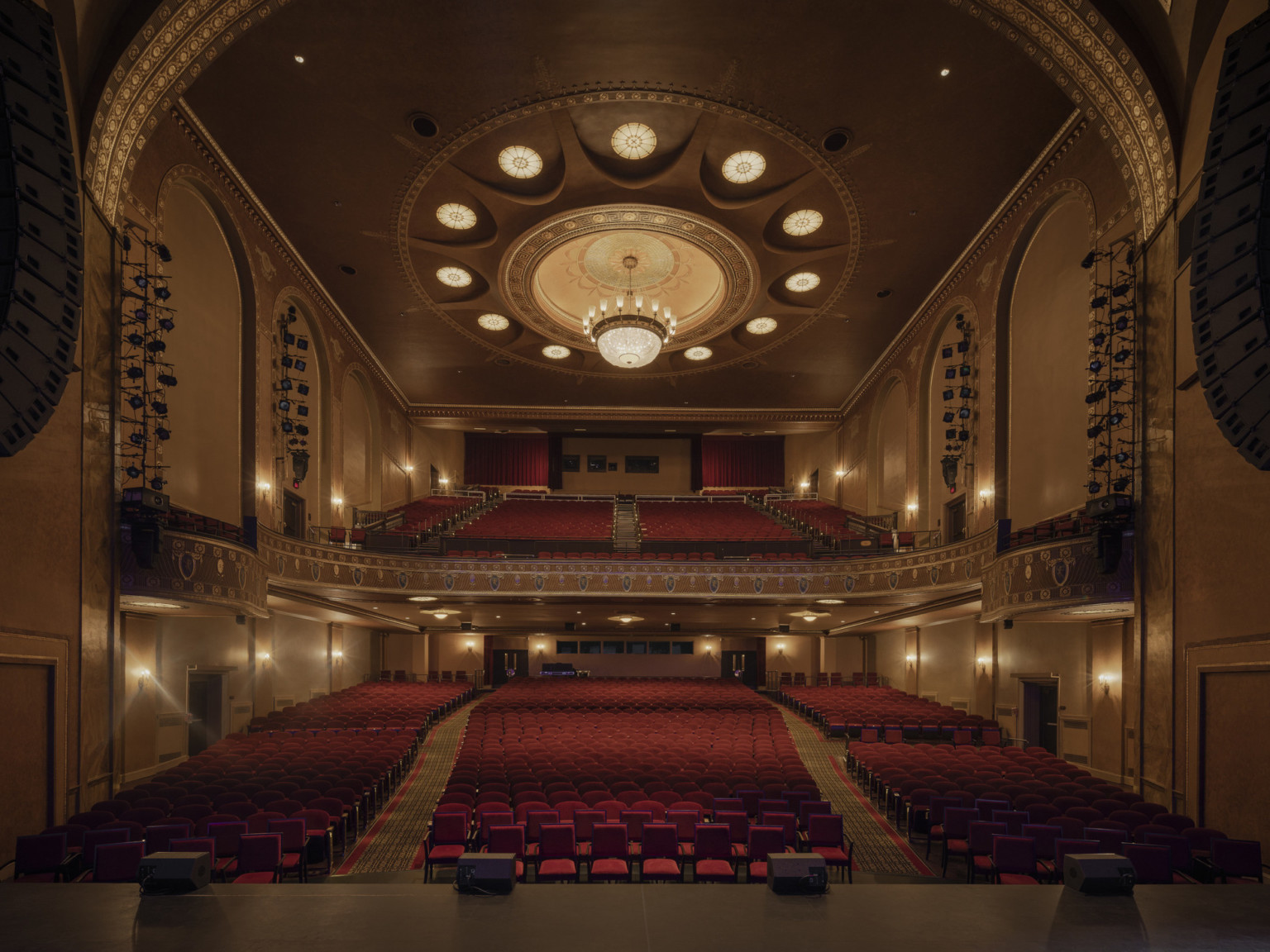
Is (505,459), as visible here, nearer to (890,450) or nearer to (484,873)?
(890,450)

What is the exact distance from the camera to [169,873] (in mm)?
4445

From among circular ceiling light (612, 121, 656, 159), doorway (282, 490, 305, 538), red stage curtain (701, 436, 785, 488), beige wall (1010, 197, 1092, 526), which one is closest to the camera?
beige wall (1010, 197, 1092, 526)

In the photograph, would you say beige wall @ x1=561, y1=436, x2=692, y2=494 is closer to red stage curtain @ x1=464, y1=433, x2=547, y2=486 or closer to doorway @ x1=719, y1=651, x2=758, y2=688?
red stage curtain @ x1=464, y1=433, x2=547, y2=486

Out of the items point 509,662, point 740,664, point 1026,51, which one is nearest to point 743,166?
point 1026,51

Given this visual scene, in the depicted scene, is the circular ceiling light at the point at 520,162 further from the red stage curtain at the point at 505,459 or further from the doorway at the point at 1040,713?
the red stage curtain at the point at 505,459

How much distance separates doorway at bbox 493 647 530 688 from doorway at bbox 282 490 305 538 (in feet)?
41.8

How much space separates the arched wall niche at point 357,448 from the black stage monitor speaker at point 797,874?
15.2 m

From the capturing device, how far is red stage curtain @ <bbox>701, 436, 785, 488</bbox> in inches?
1208

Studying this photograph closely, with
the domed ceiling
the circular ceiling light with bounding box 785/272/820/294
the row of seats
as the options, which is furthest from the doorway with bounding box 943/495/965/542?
the circular ceiling light with bounding box 785/272/820/294

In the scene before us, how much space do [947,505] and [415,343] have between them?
1352 centimetres

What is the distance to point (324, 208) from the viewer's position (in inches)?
556

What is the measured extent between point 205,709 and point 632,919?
1273cm

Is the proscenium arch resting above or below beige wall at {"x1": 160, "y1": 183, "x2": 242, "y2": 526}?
above

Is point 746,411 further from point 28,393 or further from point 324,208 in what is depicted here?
point 28,393
